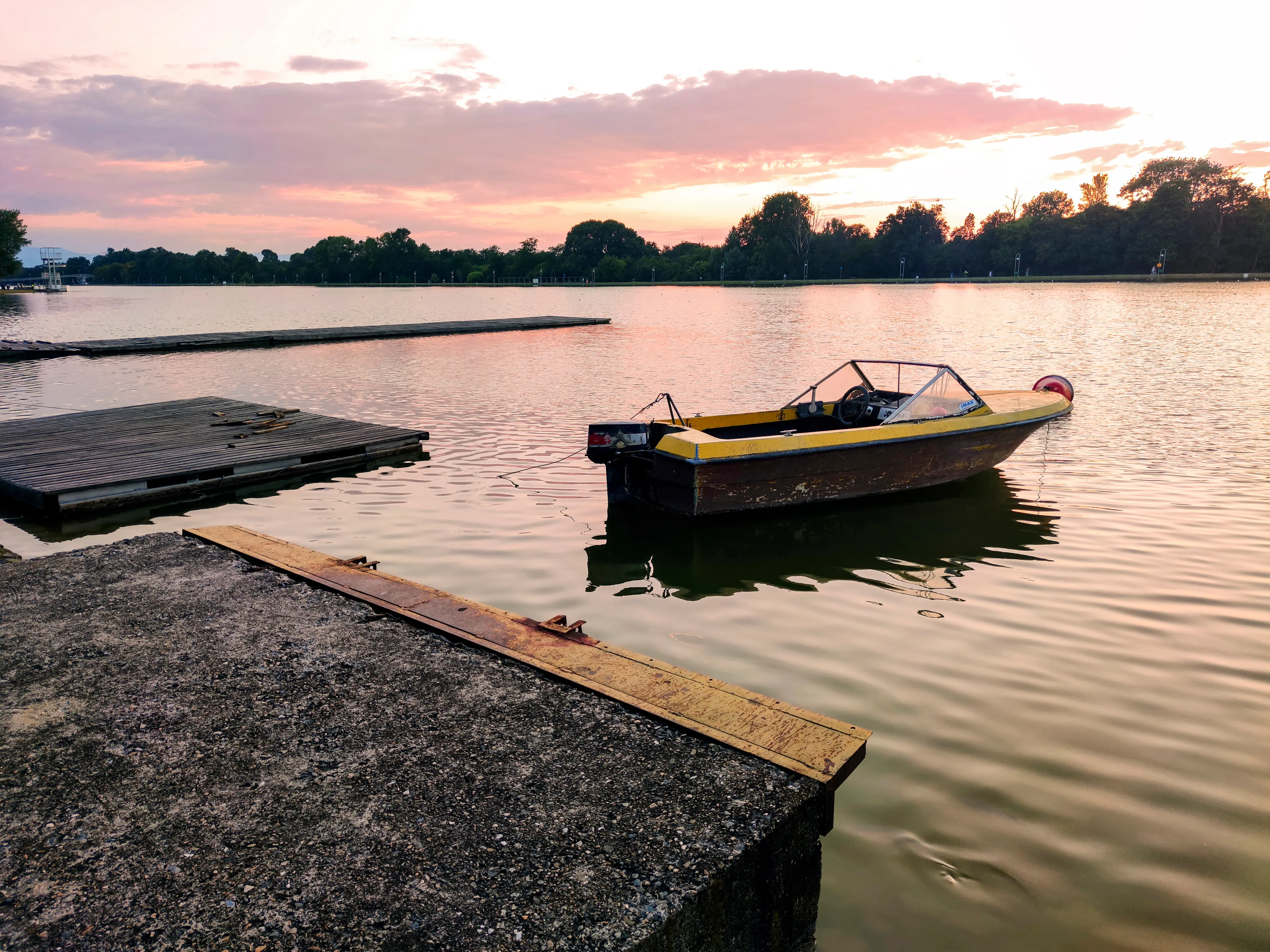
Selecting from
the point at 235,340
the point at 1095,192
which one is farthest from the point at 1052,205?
the point at 235,340

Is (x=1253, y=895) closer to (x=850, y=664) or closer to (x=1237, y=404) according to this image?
(x=850, y=664)

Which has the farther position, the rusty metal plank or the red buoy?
the red buoy

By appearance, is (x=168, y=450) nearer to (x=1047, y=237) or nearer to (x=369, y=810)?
(x=369, y=810)

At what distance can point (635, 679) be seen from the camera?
4121 millimetres

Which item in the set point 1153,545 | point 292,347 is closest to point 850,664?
point 1153,545

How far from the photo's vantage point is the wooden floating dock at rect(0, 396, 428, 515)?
10.3 metres

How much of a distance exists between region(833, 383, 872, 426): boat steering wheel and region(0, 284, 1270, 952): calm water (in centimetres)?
142

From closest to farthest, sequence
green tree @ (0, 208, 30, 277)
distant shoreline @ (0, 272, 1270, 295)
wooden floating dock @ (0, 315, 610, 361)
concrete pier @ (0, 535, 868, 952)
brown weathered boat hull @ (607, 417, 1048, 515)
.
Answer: concrete pier @ (0, 535, 868, 952)
brown weathered boat hull @ (607, 417, 1048, 515)
wooden floating dock @ (0, 315, 610, 361)
green tree @ (0, 208, 30, 277)
distant shoreline @ (0, 272, 1270, 295)

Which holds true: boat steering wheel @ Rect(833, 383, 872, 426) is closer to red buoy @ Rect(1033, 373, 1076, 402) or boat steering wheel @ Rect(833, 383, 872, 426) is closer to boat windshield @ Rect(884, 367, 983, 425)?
boat windshield @ Rect(884, 367, 983, 425)

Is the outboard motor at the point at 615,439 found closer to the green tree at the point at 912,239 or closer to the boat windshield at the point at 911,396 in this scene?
the boat windshield at the point at 911,396

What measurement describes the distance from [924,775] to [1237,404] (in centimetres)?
1697

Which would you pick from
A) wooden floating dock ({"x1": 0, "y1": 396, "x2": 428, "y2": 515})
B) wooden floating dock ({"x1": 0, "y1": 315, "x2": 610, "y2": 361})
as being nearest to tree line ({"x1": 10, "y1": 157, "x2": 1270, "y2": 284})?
wooden floating dock ({"x1": 0, "y1": 315, "x2": 610, "y2": 361})

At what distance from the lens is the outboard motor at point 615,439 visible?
9539 millimetres

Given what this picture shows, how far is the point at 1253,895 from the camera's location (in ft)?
11.9
